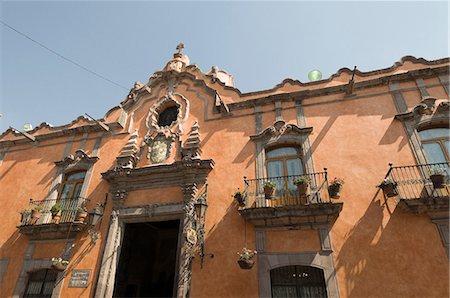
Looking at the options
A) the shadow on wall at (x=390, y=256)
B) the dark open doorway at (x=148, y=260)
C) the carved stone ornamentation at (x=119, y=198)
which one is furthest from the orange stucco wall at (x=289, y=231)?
the dark open doorway at (x=148, y=260)

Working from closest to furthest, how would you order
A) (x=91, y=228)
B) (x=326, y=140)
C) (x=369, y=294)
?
(x=369, y=294) → (x=326, y=140) → (x=91, y=228)

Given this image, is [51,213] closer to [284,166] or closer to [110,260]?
[110,260]

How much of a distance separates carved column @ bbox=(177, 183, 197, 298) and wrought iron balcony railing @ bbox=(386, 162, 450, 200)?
5775 millimetres

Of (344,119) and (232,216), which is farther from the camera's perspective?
(344,119)

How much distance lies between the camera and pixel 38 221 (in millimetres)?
10297

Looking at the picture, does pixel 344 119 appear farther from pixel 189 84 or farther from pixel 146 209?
pixel 146 209

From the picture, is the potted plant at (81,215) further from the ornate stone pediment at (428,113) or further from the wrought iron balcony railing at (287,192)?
the ornate stone pediment at (428,113)

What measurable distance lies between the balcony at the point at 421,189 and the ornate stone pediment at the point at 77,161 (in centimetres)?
→ 1073

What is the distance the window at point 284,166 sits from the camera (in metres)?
8.62

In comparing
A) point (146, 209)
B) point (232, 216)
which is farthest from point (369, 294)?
point (146, 209)

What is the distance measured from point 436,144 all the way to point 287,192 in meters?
4.51

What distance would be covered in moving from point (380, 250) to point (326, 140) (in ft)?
11.6

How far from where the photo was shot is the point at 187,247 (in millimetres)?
8203

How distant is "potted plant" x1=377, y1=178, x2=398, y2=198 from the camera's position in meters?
7.19
